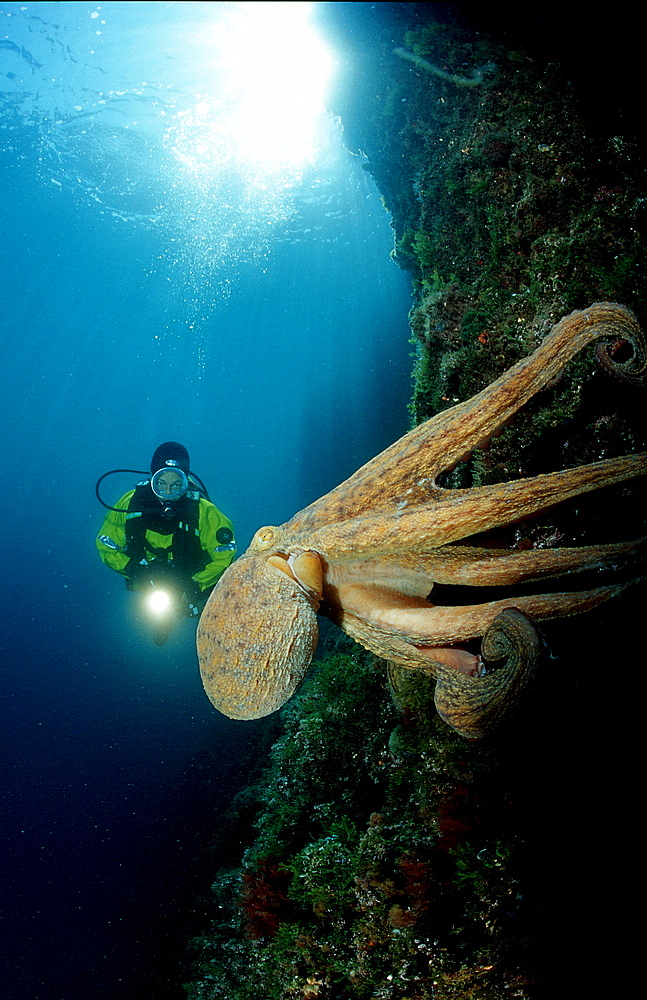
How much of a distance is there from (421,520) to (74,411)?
102 meters

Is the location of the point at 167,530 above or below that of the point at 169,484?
below

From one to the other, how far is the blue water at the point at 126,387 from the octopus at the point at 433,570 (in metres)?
8.68

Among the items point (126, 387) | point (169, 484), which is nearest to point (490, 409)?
point (169, 484)

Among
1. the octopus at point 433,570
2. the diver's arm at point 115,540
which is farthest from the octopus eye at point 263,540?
the diver's arm at point 115,540

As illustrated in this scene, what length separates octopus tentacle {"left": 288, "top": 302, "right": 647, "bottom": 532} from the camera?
4.99 feet

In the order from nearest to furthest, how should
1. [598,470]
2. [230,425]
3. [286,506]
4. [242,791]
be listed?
[598,470] → [242,791] → [286,506] → [230,425]

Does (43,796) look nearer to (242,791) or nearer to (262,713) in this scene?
(242,791)

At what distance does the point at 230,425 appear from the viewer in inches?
3856

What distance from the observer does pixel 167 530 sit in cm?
683

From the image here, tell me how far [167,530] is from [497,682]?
6414 mm

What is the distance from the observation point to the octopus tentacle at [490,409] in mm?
1520

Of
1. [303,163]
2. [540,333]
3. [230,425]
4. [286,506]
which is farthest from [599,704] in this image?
[230,425]

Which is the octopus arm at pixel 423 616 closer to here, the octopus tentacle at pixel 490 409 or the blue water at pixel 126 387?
the octopus tentacle at pixel 490 409

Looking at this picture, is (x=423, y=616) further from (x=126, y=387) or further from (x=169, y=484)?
(x=126, y=387)
